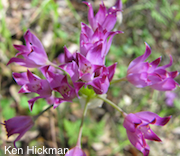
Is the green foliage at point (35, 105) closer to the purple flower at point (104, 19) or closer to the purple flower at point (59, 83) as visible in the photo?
the purple flower at point (59, 83)

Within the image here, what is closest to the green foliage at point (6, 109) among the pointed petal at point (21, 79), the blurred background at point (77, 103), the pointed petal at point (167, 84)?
the blurred background at point (77, 103)

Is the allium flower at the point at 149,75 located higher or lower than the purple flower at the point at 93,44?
lower

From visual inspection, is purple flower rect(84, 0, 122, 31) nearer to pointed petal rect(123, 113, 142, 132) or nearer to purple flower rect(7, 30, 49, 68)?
purple flower rect(7, 30, 49, 68)

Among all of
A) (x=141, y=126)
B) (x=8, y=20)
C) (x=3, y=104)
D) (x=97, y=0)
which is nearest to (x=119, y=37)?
(x=97, y=0)

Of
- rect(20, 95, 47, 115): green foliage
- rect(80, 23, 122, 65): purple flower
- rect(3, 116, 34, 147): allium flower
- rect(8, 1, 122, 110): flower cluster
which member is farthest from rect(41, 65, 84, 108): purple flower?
rect(20, 95, 47, 115): green foliage

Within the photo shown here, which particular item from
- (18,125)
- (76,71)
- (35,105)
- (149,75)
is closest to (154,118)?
(149,75)

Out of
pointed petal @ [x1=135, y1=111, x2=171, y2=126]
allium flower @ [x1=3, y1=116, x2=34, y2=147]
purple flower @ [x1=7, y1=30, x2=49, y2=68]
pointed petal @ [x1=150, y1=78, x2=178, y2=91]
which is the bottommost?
allium flower @ [x1=3, y1=116, x2=34, y2=147]

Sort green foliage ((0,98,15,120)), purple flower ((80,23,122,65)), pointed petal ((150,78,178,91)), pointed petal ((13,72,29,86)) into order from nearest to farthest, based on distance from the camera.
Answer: purple flower ((80,23,122,65))
pointed petal ((13,72,29,86))
pointed petal ((150,78,178,91))
green foliage ((0,98,15,120))
